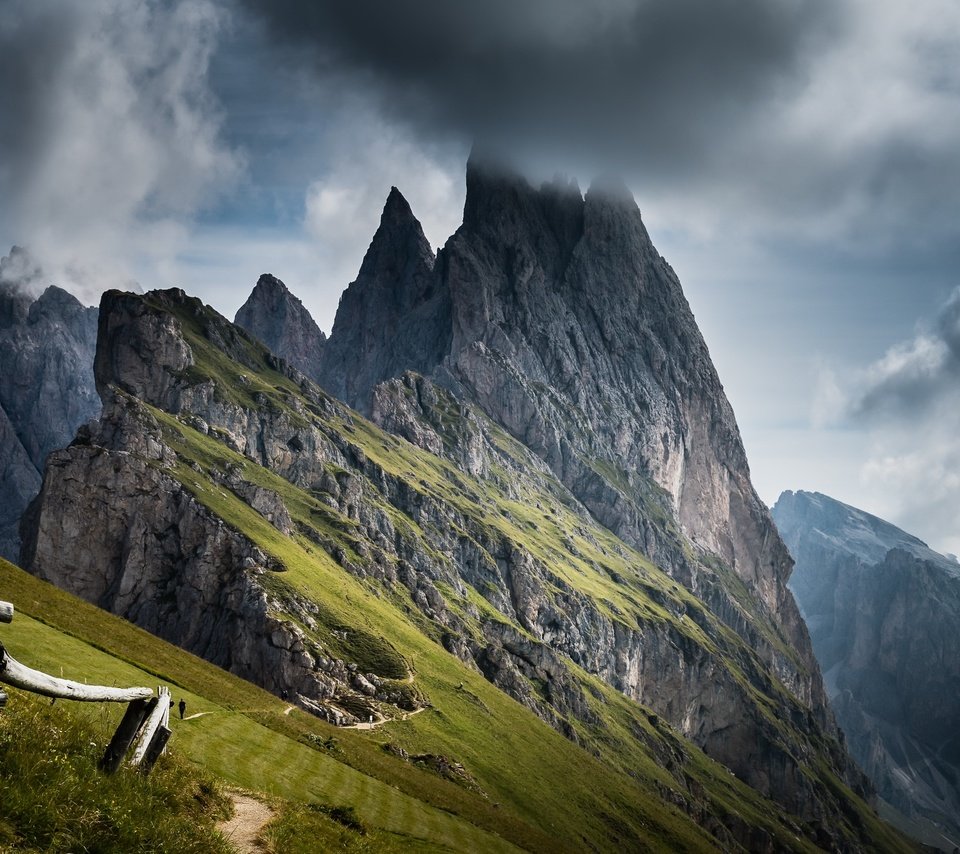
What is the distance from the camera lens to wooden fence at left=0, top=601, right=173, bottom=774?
10867 millimetres

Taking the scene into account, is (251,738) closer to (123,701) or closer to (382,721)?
(123,701)

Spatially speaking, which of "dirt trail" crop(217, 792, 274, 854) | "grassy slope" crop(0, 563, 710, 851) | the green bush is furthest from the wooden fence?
"grassy slope" crop(0, 563, 710, 851)

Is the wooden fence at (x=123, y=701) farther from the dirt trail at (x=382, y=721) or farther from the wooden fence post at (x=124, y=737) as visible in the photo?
the dirt trail at (x=382, y=721)

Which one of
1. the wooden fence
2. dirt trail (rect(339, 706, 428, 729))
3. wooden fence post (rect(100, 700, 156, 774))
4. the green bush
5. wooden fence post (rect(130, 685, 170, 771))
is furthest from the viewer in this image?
dirt trail (rect(339, 706, 428, 729))

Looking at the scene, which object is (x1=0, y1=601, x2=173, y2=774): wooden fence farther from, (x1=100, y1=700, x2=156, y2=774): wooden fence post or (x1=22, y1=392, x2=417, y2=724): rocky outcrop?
(x1=22, y1=392, x2=417, y2=724): rocky outcrop

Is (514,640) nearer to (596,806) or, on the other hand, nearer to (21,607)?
(596,806)

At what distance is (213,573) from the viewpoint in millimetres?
129375

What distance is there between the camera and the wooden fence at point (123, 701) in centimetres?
1087

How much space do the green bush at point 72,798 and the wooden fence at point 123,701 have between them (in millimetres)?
311

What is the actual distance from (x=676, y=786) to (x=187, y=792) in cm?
18060

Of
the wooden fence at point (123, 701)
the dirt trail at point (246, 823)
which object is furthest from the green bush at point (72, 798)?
the dirt trail at point (246, 823)

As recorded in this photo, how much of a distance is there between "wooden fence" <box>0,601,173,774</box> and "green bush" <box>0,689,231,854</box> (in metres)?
0.31

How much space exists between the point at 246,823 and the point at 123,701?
22.9ft

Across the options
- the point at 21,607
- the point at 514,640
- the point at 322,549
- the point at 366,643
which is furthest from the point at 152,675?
the point at 514,640
